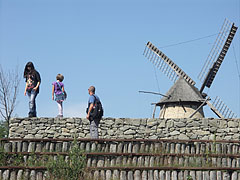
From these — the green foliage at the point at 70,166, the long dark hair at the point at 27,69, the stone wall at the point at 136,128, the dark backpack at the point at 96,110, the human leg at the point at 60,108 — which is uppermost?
the long dark hair at the point at 27,69

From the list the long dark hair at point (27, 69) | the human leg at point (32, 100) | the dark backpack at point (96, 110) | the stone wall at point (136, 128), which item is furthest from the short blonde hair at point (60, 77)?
the dark backpack at point (96, 110)

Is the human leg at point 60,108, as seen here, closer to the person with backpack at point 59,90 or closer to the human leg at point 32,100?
the person with backpack at point 59,90

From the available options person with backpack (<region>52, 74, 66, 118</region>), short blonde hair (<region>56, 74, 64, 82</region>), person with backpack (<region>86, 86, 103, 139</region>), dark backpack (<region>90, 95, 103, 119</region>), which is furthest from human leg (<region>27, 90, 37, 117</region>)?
dark backpack (<region>90, 95, 103, 119</region>)

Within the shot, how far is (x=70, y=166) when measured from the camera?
426 inches

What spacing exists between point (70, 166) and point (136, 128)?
5.66m

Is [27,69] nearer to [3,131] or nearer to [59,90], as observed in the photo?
[59,90]

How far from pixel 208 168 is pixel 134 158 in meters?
1.90

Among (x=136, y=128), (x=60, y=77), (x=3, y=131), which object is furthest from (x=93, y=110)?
(x=3, y=131)

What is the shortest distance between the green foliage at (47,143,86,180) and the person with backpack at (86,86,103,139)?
2.03m

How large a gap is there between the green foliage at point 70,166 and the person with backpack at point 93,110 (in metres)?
2.03

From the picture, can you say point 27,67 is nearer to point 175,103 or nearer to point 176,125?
point 176,125

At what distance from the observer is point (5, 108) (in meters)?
21.3

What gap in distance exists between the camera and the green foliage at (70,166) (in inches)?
425

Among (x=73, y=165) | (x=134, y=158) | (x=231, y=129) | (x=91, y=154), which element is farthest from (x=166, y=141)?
(x=231, y=129)
